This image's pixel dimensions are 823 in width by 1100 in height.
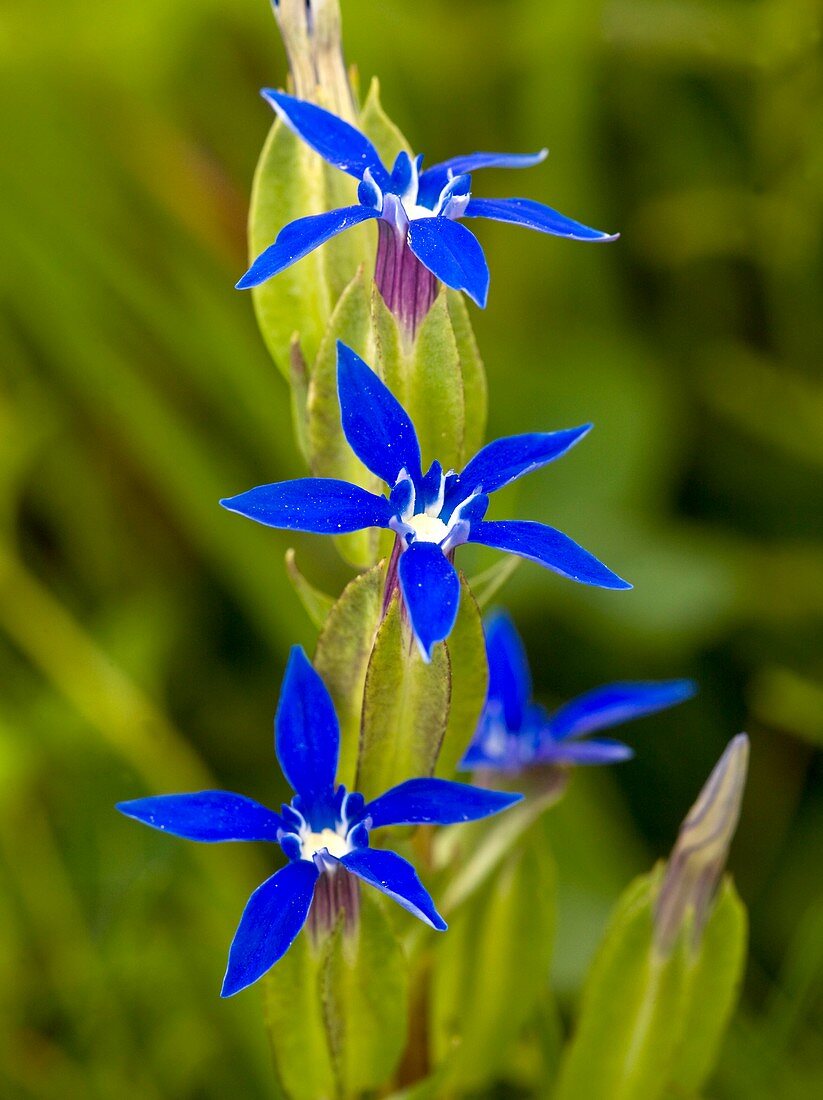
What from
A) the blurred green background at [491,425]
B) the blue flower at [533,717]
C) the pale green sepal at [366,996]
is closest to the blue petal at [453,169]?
the blue flower at [533,717]

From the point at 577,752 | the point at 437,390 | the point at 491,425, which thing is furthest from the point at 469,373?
the point at 491,425

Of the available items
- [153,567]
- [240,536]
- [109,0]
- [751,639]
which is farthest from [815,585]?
[109,0]

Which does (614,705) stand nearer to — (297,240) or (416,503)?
(416,503)

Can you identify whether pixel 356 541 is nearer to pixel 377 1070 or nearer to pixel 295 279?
pixel 295 279

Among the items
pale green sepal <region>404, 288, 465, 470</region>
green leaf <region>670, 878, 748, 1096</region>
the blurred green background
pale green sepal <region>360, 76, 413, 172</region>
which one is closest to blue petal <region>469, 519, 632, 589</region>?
pale green sepal <region>404, 288, 465, 470</region>

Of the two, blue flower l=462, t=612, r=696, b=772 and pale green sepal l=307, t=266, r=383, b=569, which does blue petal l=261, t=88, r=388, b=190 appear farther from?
blue flower l=462, t=612, r=696, b=772
